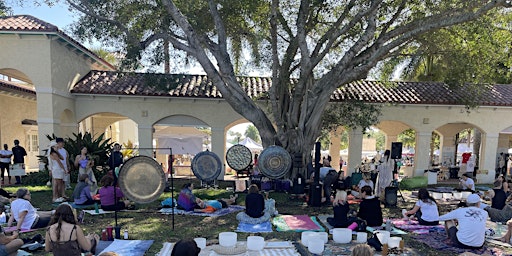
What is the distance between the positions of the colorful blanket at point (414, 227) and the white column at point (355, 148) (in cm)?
796

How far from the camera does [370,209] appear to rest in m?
7.52

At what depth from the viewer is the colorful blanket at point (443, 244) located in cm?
617

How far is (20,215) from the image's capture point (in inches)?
251

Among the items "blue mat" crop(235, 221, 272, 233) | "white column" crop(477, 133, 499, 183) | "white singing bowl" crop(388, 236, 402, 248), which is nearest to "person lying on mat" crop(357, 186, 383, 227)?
"white singing bowl" crop(388, 236, 402, 248)

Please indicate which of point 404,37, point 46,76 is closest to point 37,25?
point 46,76

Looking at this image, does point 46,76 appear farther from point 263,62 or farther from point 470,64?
point 470,64

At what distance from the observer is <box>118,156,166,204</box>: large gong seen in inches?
261

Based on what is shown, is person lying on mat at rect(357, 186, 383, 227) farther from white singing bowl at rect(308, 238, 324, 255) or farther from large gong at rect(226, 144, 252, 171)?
large gong at rect(226, 144, 252, 171)

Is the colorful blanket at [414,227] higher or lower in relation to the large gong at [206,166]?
lower

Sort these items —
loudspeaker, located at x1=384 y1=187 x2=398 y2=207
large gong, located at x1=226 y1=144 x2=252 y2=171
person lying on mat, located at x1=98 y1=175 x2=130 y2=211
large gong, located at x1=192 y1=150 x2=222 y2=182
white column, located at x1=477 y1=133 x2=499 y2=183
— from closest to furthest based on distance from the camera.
→ person lying on mat, located at x1=98 y1=175 x2=130 y2=211
loudspeaker, located at x1=384 y1=187 x2=398 y2=207
large gong, located at x1=192 y1=150 x2=222 y2=182
large gong, located at x1=226 y1=144 x2=252 y2=171
white column, located at x1=477 y1=133 x2=499 y2=183

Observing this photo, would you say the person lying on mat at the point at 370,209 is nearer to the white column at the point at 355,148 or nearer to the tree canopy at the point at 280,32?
the tree canopy at the point at 280,32

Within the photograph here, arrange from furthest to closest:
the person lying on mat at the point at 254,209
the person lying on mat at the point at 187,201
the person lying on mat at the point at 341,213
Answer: the person lying on mat at the point at 187,201 → the person lying on mat at the point at 254,209 → the person lying on mat at the point at 341,213

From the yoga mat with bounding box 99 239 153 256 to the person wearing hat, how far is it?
5.62m

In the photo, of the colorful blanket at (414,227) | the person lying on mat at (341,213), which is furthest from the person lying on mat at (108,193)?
the colorful blanket at (414,227)
